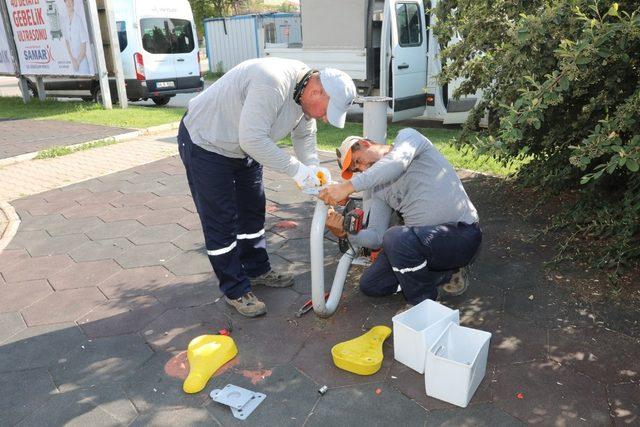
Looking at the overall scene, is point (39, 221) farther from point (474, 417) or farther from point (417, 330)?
point (474, 417)

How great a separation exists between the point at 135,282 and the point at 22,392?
46.8 inches

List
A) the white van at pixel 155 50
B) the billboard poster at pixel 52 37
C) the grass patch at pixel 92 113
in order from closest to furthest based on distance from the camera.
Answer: the grass patch at pixel 92 113 < the billboard poster at pixel 52 37 < the white van at pixel 155 50

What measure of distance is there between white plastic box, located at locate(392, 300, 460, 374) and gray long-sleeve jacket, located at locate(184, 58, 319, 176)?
3.30 ft

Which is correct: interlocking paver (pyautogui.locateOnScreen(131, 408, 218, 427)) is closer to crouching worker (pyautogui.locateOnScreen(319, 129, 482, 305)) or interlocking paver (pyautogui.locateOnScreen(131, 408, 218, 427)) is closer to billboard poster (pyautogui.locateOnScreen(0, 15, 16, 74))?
crouching worker (pyautogui.locateOnScreen(319, 129, 482, 305))

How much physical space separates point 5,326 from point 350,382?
221 centimetres

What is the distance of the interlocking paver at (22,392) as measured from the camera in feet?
7.92

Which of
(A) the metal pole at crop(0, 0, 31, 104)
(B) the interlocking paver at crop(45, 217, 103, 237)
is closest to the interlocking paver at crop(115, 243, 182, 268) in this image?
(B) the interlocking paver at crop(45, 217, 103, 237)

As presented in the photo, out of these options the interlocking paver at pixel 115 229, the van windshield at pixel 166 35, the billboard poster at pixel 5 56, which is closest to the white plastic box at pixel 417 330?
the interlocking paver at pixel 115 229

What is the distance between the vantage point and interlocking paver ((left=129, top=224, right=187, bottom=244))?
14.4ft

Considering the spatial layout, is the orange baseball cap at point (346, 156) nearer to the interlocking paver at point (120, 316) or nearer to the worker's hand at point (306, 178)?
the worker's hand at point (306, 178)

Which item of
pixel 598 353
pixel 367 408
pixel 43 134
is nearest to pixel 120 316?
pixel 367 408

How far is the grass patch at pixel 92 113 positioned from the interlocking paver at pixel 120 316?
6942 millimetres

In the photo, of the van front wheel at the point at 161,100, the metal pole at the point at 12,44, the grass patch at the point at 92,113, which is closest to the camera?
the grass patch at the point at 92,113

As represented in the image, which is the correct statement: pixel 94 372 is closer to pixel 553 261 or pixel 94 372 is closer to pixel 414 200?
pixel 414 200
